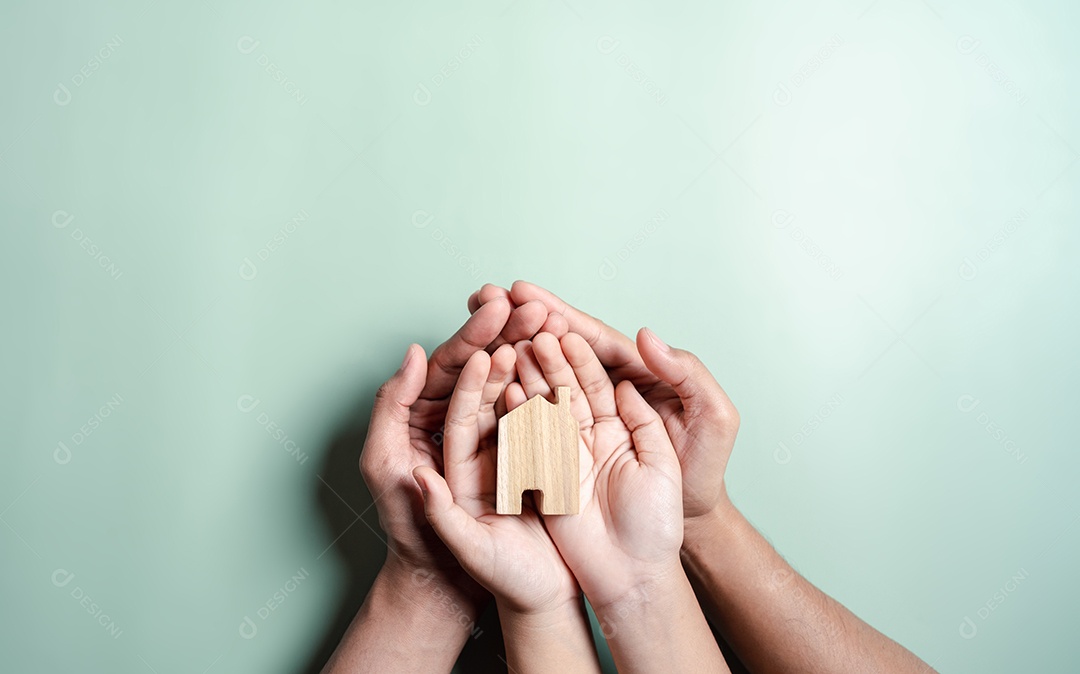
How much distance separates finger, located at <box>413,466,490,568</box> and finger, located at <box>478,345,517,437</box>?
0.28 metres

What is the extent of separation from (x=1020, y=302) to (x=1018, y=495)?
57 cm

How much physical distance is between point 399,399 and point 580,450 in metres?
0.43

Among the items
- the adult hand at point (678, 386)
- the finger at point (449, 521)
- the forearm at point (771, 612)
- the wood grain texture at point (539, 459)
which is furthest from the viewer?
the forearm at point (771, 612)

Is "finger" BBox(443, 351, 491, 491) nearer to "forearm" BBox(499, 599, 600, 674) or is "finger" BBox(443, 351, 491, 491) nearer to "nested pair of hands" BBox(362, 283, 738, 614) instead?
"nested pair of hands" BBox(362, 283, 738, 614)

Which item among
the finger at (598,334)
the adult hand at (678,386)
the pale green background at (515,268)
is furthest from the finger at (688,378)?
the pale green background at (515,268)

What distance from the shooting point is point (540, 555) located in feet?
5.20

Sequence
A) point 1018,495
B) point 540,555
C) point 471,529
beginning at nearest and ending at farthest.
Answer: point 471,529 → point 540,555 → point 1018,495

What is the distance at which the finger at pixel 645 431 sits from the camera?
1.66 metres

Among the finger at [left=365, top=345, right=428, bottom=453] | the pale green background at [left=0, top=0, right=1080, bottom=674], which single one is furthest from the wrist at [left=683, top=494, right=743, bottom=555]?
the finger at [left=365, top=345, right=428, bottom=453]

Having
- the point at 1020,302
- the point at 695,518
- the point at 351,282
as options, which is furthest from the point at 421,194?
the point at 1020,302

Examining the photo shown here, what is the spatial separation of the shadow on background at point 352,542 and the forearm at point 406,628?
13 cm

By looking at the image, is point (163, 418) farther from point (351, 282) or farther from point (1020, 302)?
point (1020, 302)

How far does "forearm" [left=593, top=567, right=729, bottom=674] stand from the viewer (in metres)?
1.59

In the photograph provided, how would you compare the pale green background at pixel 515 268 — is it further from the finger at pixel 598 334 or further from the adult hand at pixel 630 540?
the adult hand at pixel 630 540
